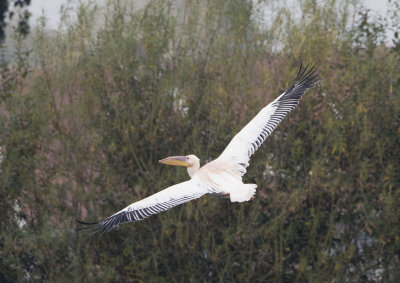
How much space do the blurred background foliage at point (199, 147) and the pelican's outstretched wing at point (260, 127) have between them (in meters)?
1.54

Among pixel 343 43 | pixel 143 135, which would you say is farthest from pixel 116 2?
pixel 343 43

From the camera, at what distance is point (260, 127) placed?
7.50 metres

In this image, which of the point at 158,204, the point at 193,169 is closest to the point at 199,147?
the point at 193,169

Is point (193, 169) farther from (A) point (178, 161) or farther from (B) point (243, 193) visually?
(B) point (243, 193)

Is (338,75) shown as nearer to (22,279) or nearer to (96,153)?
(96,153)

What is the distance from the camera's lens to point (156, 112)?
9.81 meters

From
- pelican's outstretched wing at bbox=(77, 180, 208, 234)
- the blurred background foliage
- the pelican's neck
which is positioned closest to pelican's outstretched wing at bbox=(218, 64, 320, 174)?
the pelican's neck

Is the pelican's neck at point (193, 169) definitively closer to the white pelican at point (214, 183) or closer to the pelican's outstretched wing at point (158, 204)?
the white pelican at point (214, 183)

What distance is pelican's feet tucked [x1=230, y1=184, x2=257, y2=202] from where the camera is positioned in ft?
19.3

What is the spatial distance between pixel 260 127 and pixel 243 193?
166 centimetres

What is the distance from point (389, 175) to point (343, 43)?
1.76 metres

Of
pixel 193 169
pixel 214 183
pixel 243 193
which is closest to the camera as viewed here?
pixel 243 193

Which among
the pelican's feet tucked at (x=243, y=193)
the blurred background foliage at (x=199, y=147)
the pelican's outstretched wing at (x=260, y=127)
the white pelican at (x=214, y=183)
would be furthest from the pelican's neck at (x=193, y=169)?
the blurred background foliage at (x=199, y=147)

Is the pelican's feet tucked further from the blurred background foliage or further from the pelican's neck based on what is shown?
the blurred background foliage
